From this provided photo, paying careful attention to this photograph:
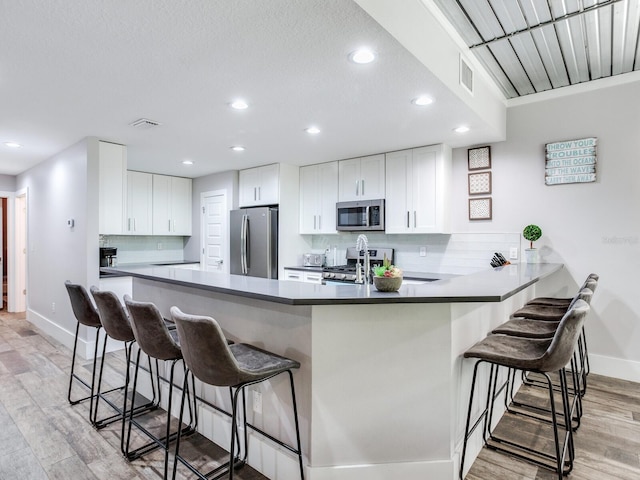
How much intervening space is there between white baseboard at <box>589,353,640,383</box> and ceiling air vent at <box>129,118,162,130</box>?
4504 mm

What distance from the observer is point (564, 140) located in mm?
3598

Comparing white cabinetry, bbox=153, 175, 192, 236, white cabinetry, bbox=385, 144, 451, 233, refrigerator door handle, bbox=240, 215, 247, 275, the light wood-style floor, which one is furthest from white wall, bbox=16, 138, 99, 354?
white cabinetry, bbox=385, 144, 451, 233

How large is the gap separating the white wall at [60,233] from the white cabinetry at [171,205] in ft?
4.39

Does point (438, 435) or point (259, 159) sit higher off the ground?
point (259, 159)

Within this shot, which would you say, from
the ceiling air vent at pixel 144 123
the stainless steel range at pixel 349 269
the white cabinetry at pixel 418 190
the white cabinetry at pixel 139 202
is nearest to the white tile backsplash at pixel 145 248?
the white cabinetry at pixel 139 202

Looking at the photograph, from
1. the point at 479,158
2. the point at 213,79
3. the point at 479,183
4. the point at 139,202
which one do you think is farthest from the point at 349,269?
the point at 139,202

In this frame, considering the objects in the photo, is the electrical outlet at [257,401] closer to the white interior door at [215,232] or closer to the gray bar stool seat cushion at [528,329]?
the gray bar stool seat cushion at [528,329]

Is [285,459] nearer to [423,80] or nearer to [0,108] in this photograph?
[423,80]

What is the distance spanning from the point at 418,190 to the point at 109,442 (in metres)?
3.47

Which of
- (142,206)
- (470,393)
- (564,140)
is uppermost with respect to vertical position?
(564,140)

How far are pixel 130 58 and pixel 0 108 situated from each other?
65.0 inches

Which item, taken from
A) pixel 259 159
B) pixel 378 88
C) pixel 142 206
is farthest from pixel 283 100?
pixel 142 206

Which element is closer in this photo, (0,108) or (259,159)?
(0,108)

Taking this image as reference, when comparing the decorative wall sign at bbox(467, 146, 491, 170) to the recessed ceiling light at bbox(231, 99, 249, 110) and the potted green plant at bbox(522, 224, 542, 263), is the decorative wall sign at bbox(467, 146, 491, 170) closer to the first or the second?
the potted green plant at bbox(522, 224, 542, 263)
